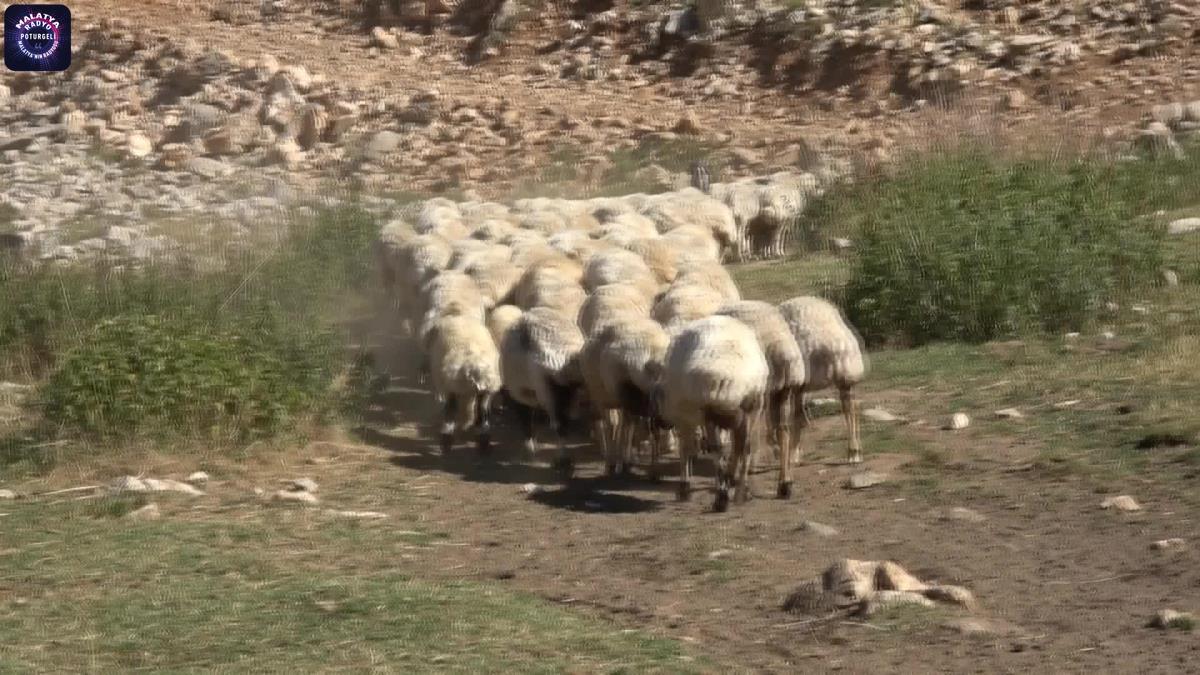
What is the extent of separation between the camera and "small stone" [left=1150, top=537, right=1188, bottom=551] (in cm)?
765

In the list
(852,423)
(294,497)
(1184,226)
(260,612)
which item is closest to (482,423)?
(294,497)

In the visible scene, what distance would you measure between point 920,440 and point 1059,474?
A: 42.6 inches

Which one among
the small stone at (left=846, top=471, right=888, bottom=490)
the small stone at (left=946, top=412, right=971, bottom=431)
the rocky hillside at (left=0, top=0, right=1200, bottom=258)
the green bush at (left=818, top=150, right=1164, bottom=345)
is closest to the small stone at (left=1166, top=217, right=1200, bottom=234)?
the green bush at (left=818, top=150, right=1164, bottom=345)

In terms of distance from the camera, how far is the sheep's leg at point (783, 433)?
913 cm

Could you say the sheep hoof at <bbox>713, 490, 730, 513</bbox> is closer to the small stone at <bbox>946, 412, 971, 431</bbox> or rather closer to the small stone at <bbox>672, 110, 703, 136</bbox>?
the small stone at <bbox>946, 412, 971, 431</bbox>

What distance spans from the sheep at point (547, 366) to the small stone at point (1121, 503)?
2.91 m

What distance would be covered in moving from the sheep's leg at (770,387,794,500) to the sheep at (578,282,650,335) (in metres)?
1.04

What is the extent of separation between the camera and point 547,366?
9961 mm

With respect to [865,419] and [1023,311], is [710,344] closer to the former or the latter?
[865,419]

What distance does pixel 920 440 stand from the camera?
9.91 m

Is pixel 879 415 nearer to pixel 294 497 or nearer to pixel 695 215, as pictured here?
pixel 294 497

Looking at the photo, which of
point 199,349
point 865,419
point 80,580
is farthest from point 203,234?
point 80,580

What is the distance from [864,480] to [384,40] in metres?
20.0

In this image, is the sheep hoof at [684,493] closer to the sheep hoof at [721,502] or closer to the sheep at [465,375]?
the sheep hoof at [721,502]
